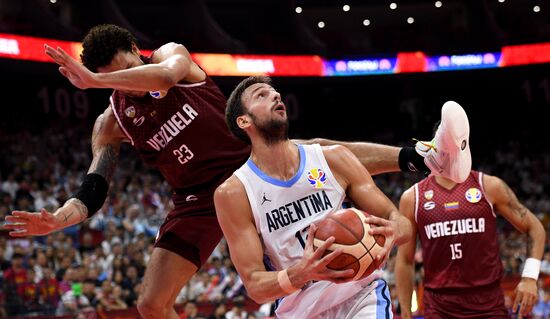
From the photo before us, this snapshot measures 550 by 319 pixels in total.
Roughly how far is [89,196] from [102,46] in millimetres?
1051

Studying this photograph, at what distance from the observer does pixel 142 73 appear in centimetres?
453

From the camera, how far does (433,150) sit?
5.17m

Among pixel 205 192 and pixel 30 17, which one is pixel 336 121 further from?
pixel 205 192

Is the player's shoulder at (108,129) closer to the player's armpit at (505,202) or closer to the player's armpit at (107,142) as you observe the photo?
the player's armpit at (107,142)

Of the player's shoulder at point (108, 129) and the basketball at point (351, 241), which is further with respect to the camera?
the player's shoulder at point (108, 129)

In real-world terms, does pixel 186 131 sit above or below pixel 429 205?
above

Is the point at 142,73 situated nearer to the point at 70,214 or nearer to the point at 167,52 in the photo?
the point at 167,52

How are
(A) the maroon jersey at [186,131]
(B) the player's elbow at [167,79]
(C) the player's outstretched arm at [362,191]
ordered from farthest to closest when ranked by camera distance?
(A) the maroon jersey at [186,131]
(B) the player's elbow at [167,79]
(C) the player's outstretched arm at [362,191]

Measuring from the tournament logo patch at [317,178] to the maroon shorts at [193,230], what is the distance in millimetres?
1453

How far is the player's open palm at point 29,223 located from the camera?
451cm

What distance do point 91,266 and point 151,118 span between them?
23.5ft

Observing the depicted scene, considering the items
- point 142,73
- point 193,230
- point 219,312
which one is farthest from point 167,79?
point 219,312

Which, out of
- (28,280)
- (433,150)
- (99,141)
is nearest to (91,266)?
(28,280)

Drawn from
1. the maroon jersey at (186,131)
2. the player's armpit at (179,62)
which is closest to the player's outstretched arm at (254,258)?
the player's armpit at (179,62)
